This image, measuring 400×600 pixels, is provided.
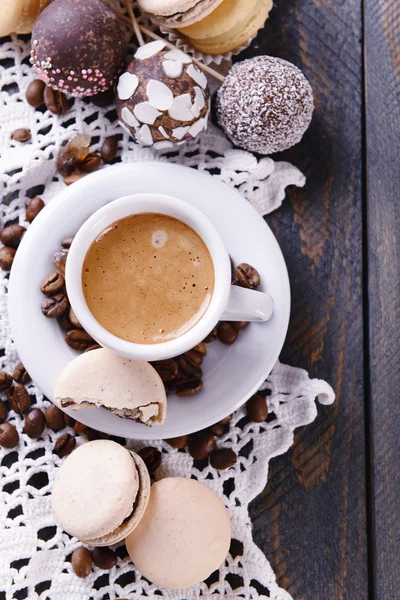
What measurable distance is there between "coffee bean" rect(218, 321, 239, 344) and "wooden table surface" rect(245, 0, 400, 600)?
205 millimetres

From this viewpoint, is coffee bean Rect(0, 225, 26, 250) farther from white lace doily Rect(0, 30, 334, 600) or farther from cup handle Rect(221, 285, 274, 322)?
cup handle Rect(221, 285, 274, 322)

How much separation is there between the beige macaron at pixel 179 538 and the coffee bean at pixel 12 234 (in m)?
0.64

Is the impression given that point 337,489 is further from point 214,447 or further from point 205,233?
point 205,233

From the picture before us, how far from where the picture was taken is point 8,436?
1463mm

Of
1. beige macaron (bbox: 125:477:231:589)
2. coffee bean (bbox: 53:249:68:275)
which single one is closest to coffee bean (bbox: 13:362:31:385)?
coffee bean (bbox: 53:249:68:275)

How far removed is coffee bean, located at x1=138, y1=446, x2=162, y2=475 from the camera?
1482 millimetres

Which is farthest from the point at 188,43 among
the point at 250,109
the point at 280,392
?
the point at 280,392

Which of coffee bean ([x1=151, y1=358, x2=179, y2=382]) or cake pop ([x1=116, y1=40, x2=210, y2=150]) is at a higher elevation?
cake pop ([x1=116, y1=40, x2=210, y2=150])

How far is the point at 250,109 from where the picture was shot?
141cm

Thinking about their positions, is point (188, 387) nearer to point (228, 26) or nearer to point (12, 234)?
point (12, 234)

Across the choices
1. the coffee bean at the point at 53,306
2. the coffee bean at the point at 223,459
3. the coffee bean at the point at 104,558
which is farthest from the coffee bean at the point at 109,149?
the coffee bean at the point at 104,558

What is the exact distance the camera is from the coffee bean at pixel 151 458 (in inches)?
58.4

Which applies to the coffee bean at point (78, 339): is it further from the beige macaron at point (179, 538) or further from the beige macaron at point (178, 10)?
the beige macaron at point (178, 10)

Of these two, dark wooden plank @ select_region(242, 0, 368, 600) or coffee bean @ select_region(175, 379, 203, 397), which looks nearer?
coffee bean @ select_region(175, 379, 203, 397)
